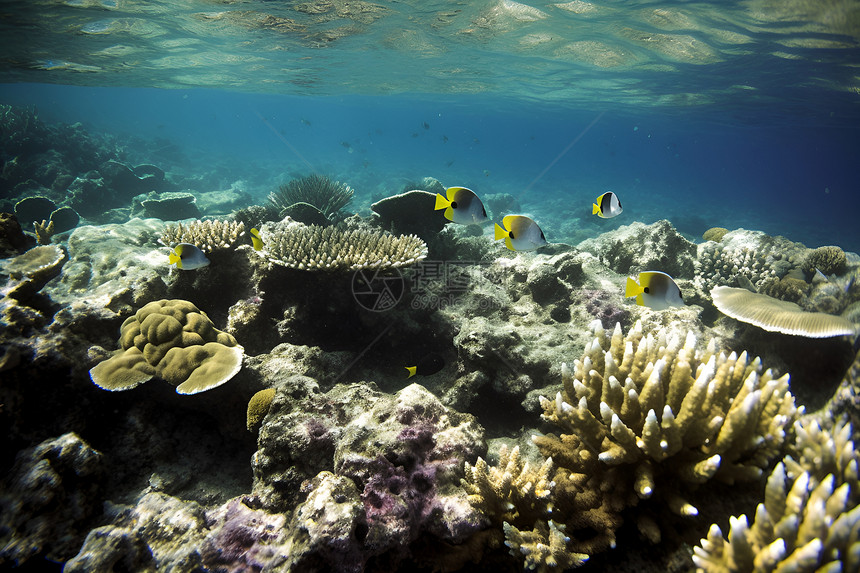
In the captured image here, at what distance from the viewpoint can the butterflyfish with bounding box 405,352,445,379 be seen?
167 inches

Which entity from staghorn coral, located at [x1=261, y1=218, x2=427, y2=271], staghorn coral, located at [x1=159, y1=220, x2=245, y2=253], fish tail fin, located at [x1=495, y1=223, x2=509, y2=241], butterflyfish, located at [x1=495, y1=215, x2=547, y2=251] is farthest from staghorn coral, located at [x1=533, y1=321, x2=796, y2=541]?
staghorn coral, located at [x1=159, y1=220, x2=245, y2=253]

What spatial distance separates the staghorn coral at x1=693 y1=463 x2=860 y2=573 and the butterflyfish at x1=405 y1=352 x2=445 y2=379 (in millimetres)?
2834

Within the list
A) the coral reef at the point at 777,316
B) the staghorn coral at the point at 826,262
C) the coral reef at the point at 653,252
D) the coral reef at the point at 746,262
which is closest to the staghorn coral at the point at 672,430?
the coral reef at the point at 777,316

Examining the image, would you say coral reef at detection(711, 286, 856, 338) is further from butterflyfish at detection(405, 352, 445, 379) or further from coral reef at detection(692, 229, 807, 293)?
butterflyfish at detection(405, 352, 445, 379)

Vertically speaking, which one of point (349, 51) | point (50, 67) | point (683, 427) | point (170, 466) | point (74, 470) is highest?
point (349, 51)

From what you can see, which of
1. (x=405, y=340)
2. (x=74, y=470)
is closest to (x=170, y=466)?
(x=74, y=470)

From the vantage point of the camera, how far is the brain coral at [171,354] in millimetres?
3432

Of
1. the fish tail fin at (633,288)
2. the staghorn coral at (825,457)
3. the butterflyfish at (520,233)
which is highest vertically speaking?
the butterflyfish at (520,233)

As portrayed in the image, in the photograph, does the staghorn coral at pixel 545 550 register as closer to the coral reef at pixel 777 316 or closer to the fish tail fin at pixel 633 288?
the fish tail fin at pixel 633 288

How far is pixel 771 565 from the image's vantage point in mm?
1568

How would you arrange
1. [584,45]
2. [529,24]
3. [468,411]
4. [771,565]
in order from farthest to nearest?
[584,45] < [529,24] < [468,411] < [771,565]

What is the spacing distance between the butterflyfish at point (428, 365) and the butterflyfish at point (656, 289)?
224 cm

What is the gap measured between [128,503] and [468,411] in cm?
316

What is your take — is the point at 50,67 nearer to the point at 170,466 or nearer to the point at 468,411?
the point at 170,466
